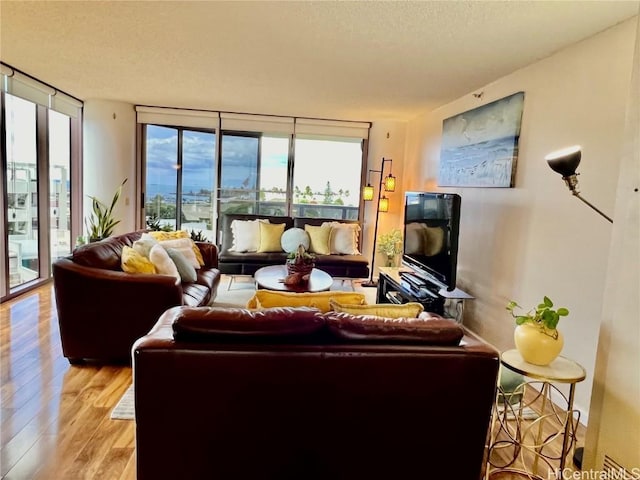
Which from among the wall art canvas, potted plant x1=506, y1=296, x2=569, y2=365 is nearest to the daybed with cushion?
the wall art canvas

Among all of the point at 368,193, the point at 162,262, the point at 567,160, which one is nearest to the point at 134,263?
the point at 162,262

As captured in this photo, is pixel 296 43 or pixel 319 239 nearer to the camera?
pixel 296 43

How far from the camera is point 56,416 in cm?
219

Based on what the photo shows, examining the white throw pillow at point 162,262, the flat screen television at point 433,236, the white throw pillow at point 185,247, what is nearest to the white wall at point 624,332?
the flat screen television at point 433,236

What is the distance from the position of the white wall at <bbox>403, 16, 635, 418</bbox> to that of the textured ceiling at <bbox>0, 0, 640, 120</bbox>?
186 millimetres

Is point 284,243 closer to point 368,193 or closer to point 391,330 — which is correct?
point 368,193

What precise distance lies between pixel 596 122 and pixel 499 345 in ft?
6.22

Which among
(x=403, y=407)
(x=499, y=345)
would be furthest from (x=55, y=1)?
(x=499, y=345)

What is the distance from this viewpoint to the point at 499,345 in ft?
11.3

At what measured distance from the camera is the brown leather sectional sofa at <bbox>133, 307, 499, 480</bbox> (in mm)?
1527

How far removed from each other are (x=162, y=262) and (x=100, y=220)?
223cm

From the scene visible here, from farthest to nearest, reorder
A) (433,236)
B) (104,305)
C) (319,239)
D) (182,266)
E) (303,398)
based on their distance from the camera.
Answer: (319,239) → (433,236) → (182,266) → (104,305) → (303,398)

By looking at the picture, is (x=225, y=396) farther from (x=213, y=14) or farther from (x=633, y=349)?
(x=213, y=14)

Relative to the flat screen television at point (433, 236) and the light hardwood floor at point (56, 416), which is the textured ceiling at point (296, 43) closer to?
the flat screen television at point (433, 236)
